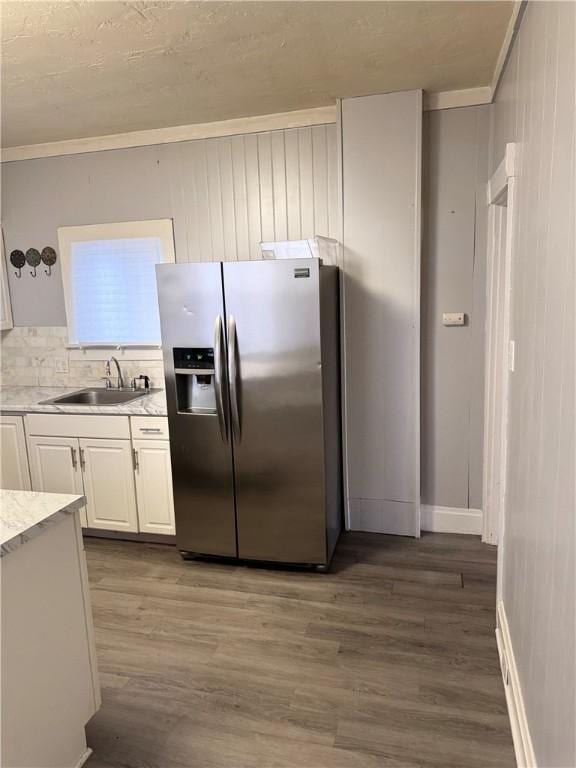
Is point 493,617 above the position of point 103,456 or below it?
below

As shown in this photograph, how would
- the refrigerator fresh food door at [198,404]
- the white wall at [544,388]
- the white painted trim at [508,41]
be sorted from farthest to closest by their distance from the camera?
the refrigerator fresh food door at [198,404]
the white painted trim at [508,41]
the white wall at [544,388]

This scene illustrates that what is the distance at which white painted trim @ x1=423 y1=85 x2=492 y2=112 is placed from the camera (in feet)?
9.77

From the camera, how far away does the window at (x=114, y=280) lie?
12.1 ft

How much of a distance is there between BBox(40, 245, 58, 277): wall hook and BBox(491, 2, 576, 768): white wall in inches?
122

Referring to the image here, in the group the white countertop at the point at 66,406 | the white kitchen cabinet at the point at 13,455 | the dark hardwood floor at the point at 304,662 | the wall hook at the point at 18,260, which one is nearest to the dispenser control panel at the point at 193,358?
the white countertop at the point at 66,406

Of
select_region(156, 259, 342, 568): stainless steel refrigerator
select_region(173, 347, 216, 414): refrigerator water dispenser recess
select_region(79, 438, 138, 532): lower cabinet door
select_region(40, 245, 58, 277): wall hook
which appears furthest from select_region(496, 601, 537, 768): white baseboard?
select_region(40, 245, 58, 277): wall hook

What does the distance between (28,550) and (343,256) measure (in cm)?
233

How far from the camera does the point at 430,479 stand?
11.3ft

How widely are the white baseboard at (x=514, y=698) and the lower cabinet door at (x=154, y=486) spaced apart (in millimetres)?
1908

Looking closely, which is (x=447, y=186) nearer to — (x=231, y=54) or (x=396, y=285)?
(x=396, y=285)


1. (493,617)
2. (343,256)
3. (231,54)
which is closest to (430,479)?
(493,617)

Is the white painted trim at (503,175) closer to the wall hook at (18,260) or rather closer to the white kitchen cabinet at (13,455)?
the white kitchen cabinet at (13,455)

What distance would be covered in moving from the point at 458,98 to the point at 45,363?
329 centimetres

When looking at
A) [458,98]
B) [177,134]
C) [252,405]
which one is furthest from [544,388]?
[177,134]
